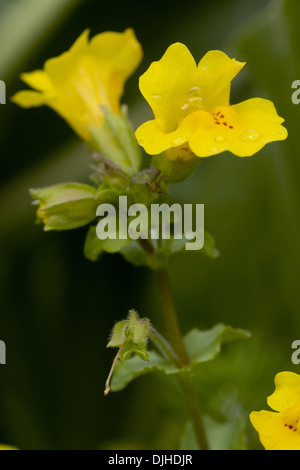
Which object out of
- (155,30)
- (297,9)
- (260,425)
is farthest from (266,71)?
(260,425)

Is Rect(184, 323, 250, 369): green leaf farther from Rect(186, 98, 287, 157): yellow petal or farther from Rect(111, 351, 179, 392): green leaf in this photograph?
Rect(186, 98, 287, 157): yellow petal

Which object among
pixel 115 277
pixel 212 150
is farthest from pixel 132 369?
pixel 115 277

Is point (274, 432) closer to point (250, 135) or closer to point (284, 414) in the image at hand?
point (284, 414)

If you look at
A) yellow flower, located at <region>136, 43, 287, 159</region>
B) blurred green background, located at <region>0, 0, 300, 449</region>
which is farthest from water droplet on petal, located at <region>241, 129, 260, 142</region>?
blurred green background, located at <region>0, 0, 300, 449</region>

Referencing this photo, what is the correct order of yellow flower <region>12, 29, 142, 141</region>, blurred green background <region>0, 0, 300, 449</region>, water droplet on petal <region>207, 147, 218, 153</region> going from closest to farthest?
water droplet on petal <region>207, 147, 218, 153</region>
yellow flower <region>12, 29, 142, 141</region>
blurred green background <region>0, 0, 300, 449</region>

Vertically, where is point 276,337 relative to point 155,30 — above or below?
below

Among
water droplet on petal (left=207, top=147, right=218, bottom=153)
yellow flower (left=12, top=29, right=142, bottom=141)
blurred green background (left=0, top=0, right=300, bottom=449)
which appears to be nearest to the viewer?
water droplet on petal (left=207, top=147, right=218, bottom=153)
